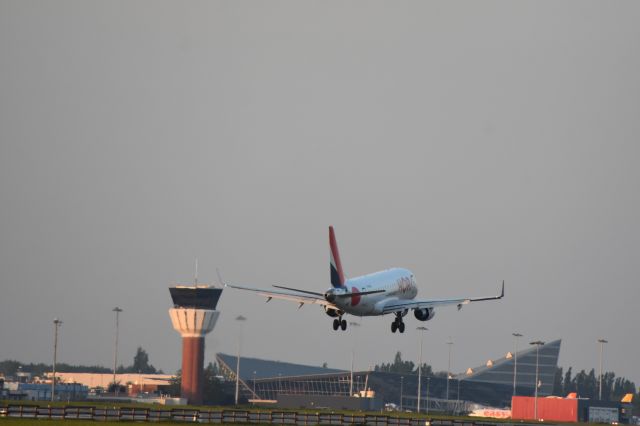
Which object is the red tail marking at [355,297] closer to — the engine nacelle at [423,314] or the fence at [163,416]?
the engine nacelle at [423,314]

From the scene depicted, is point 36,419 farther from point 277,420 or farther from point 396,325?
point 396,325

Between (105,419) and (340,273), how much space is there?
1094 inches

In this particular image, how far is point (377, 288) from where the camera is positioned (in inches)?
4373

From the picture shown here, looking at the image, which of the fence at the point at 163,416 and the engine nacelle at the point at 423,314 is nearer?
the fence at the point at 163,416

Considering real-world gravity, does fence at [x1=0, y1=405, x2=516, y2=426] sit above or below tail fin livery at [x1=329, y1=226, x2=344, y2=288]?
below

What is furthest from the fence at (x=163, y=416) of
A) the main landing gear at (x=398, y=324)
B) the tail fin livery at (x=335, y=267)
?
the tail fin livery at (x=335, y=267)

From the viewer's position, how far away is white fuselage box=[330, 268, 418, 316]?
10619 centimetres

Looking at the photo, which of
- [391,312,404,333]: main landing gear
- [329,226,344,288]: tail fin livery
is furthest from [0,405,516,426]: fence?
[329,226,344,288]: tail fin livery

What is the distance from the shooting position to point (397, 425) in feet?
393

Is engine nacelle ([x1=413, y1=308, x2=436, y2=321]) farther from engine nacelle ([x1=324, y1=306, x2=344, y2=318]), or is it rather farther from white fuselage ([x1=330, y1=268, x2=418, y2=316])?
engine nacelle ([x1=324, y1=306, x2=344, y2=318])

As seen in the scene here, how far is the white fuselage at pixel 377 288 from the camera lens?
106 meters

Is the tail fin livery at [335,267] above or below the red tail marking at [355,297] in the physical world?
above

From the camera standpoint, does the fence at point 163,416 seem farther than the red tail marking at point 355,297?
Yes

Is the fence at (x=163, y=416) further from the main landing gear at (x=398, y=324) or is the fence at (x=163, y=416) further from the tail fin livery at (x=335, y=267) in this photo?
the tail fin livery at (x=335, y=267)
